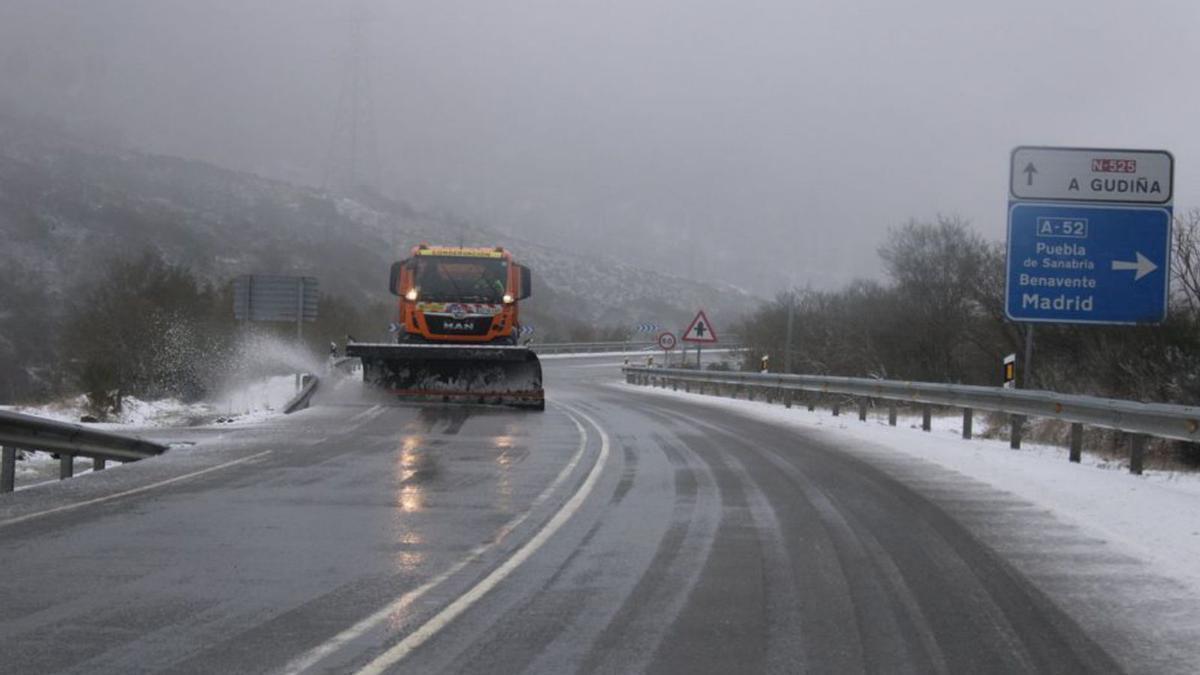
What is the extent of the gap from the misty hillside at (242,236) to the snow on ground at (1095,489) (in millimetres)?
71254

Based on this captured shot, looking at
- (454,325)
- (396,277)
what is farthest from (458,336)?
(396,277)

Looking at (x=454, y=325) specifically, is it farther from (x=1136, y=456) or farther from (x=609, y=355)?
(x=609, y=355)

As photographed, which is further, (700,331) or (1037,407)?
(700,331)

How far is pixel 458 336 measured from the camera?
22859 mm

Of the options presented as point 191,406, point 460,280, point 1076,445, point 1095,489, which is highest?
point 460,280

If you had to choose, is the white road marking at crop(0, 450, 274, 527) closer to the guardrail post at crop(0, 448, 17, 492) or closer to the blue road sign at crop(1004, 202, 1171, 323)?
the guardrail post at crop(0, 448, 17, 492)

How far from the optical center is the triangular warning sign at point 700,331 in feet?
115

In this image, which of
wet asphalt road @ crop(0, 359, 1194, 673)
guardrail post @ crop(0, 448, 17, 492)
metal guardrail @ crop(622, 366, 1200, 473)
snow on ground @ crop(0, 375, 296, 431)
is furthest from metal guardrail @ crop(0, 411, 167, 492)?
metal guardrail @ crop(622, 366, 1200, 473)

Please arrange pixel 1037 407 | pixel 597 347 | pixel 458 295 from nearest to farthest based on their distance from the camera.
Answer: pixel 1037 407 < pixel 458 295 < pixel 597 347

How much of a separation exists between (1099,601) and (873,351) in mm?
32597

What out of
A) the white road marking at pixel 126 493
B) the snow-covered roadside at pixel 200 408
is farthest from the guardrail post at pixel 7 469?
the snow-covered roadside at pixel 200 408

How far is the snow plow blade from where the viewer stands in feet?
72.1

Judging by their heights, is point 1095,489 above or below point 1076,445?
below

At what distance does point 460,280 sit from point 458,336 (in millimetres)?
1257
